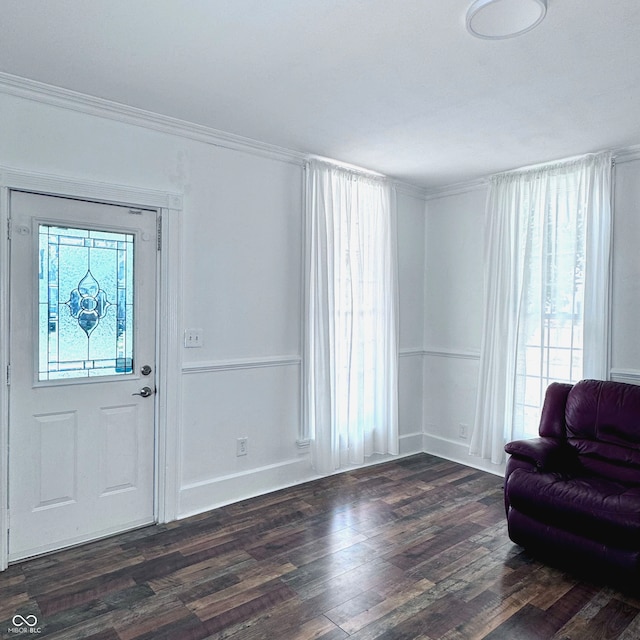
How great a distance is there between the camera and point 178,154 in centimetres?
327

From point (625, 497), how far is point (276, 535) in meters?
2.05

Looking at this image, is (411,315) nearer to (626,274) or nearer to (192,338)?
(626,274)

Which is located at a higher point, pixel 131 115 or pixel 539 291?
pixel 131 115

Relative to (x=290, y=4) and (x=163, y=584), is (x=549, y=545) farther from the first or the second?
(x=290, y=4)

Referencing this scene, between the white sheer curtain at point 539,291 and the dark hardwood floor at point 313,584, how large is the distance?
1000 millimetres

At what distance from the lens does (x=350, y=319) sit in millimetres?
4168

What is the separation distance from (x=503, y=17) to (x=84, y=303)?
2.67m

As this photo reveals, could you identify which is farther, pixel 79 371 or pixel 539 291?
pixel 539 291

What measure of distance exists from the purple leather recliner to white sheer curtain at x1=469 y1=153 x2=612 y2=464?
18.4 inches

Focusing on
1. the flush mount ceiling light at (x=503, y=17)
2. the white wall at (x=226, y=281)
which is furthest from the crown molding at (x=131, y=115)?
the flush mount ceiling light at (x=503, y=17)

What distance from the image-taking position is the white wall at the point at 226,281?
2979 mm

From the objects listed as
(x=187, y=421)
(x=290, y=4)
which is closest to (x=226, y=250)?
(x=187, y=421)

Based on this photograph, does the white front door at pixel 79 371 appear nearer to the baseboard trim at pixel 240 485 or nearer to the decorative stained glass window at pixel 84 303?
the decorative stained glass window at pixel 84 303

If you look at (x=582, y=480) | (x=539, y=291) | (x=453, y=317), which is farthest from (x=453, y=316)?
(x=582, y=480)
